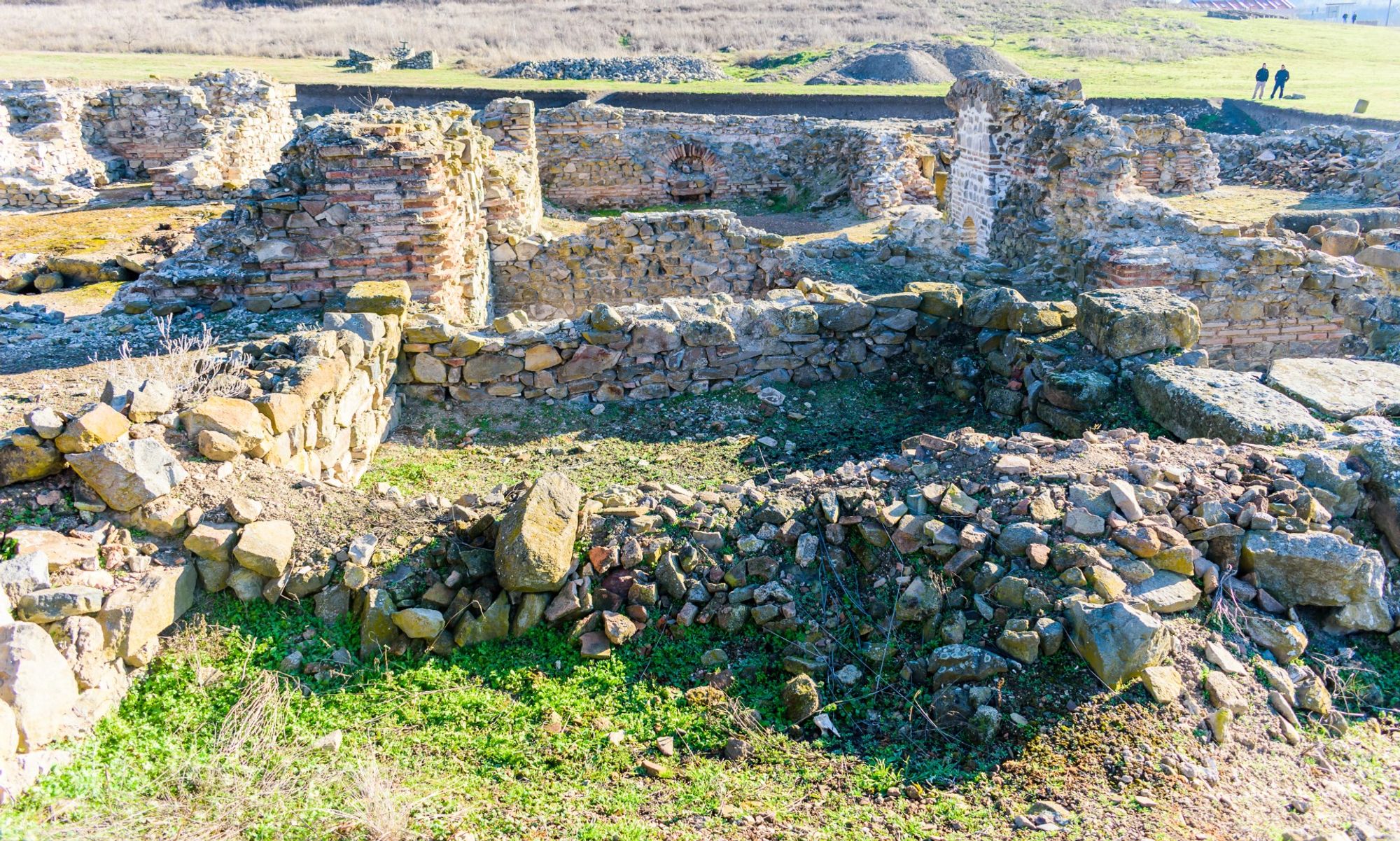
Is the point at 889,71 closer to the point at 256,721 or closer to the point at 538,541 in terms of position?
the point at 538,541

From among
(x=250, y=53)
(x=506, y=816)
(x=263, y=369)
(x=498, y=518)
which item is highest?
(x=250, y=53)

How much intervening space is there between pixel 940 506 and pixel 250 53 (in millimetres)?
36581

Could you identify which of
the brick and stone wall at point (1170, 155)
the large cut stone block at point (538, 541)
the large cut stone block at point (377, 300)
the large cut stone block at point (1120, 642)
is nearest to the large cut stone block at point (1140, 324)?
the large cut stone block at point (1120, 642)

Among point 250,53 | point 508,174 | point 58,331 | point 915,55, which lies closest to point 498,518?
point 58,331

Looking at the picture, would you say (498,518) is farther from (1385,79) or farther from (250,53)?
(1385,79)

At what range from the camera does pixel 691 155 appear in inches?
726

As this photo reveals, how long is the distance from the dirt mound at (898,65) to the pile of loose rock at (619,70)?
2.49m

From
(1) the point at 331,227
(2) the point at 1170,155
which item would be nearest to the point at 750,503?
(1) the point at 331,227

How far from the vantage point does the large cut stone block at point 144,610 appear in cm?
357

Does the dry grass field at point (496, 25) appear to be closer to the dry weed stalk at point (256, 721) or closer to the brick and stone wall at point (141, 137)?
the brick and stone wall at point (141, 137)

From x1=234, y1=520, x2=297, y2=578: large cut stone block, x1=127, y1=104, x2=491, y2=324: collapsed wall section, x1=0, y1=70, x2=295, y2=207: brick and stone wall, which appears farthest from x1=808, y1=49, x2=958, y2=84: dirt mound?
x1=234, y1=520, x2=297, y2=578: large cut stone block

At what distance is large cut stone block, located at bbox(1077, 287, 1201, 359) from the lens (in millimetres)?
6102

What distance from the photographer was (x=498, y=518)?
4.36 m

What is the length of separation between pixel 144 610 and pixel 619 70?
3022cm
